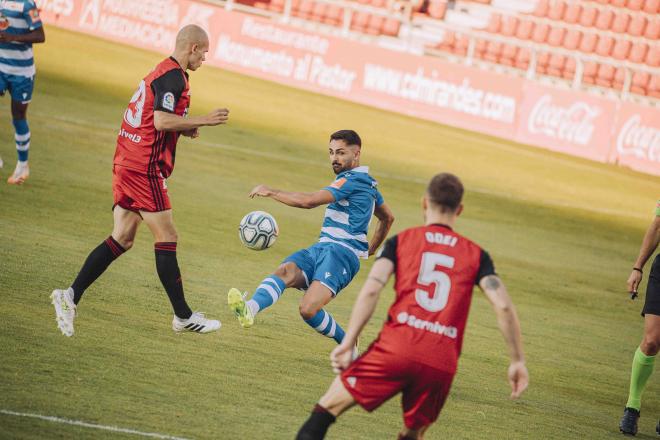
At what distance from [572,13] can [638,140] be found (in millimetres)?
9862

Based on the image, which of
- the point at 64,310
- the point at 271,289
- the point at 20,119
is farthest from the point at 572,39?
the point at 64,310

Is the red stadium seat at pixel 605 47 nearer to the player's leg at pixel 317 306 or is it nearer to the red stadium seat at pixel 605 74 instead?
the red stadium seat at pixel 605 74

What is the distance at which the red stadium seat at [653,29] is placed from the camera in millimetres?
33094

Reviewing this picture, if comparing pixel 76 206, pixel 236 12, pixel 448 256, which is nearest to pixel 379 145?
pixel 236 12

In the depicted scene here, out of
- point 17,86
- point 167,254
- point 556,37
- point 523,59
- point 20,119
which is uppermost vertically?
point 556,37

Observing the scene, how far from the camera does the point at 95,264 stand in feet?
24.5

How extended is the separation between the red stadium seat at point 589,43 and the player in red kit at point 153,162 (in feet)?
90.5

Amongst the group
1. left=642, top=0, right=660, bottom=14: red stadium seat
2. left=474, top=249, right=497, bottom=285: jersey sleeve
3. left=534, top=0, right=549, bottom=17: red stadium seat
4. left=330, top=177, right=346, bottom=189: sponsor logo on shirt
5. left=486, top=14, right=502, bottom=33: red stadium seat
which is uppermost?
left=642, top=0, right=660, bottom=14: red stadium seat

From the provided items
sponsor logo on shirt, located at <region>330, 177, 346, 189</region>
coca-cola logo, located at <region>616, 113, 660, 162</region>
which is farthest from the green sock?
coca-cola logo, located at <region>616, 113, 660, 162</region>

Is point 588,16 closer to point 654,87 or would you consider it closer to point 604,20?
point 604,20

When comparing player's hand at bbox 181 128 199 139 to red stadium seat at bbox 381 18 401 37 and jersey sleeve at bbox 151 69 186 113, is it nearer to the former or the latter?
jersey sleeve at bbox 151 69 186 113

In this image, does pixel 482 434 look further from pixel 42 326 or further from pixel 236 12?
pixel 236 12

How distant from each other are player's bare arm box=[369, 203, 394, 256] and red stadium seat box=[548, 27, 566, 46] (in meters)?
26.7

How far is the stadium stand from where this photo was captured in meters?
31.6
